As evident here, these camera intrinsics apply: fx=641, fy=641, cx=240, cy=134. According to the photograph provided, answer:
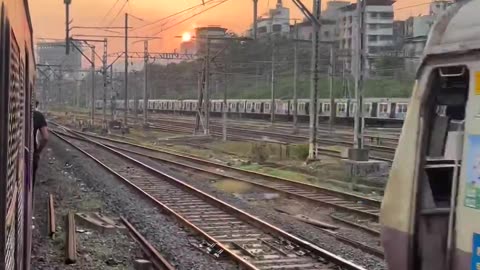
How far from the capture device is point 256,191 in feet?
60.7

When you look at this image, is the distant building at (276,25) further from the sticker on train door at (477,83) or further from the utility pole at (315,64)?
the sticker on train door at (477,83)

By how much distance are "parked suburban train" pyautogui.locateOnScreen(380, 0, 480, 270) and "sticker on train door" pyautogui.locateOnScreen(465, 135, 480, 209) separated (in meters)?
0.20

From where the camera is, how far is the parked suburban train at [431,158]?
4180mm

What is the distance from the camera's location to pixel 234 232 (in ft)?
39.4

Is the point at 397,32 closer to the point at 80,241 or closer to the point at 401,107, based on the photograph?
the point at 401,107

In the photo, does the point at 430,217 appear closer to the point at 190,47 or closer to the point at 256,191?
the point at 256,191

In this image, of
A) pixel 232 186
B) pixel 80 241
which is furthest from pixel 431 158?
pixel 232 186

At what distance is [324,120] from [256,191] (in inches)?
1687

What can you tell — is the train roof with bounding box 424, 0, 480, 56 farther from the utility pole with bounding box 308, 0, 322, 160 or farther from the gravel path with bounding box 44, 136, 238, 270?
the utility pole with bounding box 308, 0, 322, 160

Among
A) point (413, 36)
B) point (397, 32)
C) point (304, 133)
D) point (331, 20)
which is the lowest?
point (304, 133)

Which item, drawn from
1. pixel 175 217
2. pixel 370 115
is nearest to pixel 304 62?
pixel 370 115

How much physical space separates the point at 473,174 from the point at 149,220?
10.2 metres

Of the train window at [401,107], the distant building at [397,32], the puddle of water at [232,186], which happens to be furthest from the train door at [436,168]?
the distant building at [397,32]

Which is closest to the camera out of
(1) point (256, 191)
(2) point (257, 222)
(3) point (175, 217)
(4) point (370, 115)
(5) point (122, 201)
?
(2) point (257, 222)
